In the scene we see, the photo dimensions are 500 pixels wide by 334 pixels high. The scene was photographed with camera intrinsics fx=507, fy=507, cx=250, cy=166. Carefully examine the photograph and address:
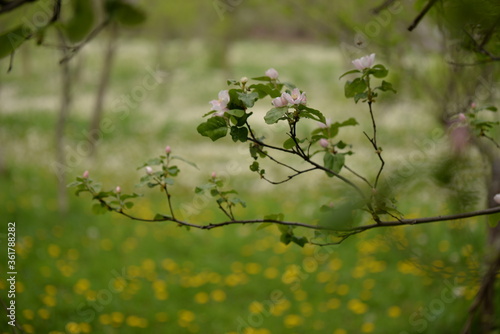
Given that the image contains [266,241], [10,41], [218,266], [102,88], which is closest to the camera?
[10,41]

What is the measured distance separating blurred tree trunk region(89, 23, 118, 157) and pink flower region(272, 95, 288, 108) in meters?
7.03

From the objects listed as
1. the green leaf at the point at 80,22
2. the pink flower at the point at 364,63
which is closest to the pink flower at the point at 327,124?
the pink flower at the point at 364,63

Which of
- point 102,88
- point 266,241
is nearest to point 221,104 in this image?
point 266,241

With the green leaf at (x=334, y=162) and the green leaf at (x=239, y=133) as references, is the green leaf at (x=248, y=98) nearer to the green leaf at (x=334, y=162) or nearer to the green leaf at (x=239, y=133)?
the green leaf at (x=239, y=133)

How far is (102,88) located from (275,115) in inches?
320

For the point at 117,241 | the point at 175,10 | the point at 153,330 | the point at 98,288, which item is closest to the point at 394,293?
the point at 153,330

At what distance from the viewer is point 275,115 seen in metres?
1.17

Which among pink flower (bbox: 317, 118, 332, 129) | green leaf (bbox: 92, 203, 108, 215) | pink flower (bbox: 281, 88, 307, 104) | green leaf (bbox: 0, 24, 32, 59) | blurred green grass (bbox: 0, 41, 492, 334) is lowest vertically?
green leaf (bbox: 0, 24, 32, 59)

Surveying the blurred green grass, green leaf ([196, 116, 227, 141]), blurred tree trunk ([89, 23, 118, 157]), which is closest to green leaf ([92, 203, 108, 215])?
green leaf ([196, 116, 227, 141])

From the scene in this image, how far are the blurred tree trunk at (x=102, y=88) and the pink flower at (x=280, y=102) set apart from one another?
7.03 m

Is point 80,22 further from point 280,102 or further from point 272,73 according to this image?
point 272,73

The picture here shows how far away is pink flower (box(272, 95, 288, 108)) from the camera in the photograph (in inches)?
47.2

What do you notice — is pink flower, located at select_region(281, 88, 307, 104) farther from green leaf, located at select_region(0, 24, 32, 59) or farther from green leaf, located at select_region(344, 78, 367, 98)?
green leaf, located at select_region(0, 24, 32, 59)

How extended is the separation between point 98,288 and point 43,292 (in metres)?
0.45
